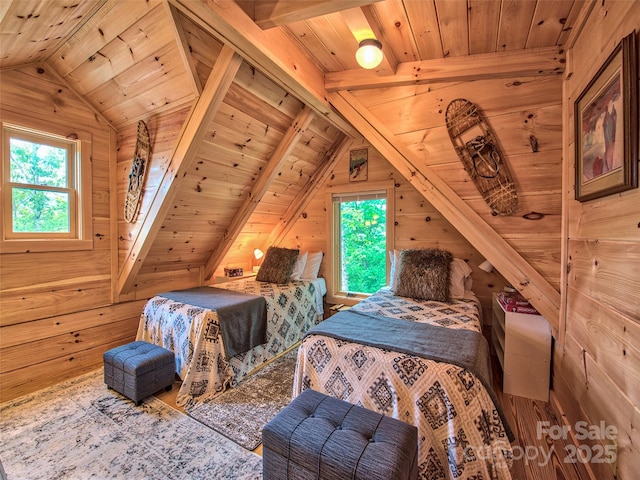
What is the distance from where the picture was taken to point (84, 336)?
246 centimetres

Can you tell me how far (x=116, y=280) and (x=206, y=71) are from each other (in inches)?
81.8

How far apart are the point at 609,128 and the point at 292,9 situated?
5.16 feet

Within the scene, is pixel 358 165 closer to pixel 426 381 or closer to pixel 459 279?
pixel 459 279

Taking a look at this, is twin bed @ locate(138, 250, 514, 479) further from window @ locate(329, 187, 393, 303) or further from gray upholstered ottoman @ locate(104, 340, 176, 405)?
window @ locate(329, 187, 393, 303)

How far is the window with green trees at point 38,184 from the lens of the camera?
80.7 inches

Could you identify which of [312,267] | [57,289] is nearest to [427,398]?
[312,267]

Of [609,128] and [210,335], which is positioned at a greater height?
[609,128]

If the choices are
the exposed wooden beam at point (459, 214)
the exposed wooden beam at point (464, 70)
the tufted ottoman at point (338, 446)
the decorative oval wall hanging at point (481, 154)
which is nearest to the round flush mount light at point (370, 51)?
the exposed wooden beam at point (464, 70)

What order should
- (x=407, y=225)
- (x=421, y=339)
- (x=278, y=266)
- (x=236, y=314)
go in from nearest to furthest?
(x=421, y=339)
(x=236, y=314)
(x=407, y=225)
(x=278, y=266)

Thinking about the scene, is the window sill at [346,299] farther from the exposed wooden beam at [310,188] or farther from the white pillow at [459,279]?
the exposed wooden beam at [310,188]

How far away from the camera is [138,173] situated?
7.81 ft

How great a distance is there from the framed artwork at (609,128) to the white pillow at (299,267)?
2670mm

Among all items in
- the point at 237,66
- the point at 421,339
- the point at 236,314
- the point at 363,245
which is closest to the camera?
the point at 421,339

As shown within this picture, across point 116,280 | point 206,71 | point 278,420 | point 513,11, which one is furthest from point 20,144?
point 513,11
